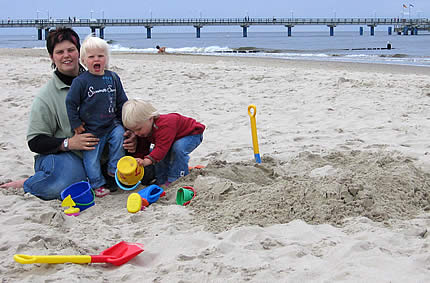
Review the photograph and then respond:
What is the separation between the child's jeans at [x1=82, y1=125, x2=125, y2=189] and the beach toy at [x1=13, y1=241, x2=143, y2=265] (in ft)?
3.59

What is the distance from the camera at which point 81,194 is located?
9.36 ft

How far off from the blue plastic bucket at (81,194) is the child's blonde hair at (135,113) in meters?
0.49

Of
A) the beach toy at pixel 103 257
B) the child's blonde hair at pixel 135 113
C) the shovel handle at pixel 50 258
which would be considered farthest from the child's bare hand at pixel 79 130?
the shovel handle at pixel 50 258

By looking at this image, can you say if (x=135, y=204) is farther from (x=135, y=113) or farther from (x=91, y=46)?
(x=91, y=46)

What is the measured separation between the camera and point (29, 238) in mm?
2234

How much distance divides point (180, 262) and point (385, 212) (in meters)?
1.17

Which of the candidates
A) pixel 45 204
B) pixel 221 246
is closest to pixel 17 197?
pixel 45 204

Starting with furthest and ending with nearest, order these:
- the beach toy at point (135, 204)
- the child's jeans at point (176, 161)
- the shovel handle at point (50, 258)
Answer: the child's jeans at point (176, 161) → the beach toy at point (135, 204) → the shovel handle at point (50, 258)

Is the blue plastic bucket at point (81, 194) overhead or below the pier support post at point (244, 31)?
below

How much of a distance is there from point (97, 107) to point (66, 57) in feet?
1.33

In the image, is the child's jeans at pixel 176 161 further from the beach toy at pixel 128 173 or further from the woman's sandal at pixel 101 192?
the woman's sandal at pixel 101 192

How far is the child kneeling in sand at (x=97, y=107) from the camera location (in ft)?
9.89

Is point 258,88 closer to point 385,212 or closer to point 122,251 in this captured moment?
point 385,212

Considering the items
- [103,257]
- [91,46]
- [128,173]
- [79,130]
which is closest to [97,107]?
[79,130]
